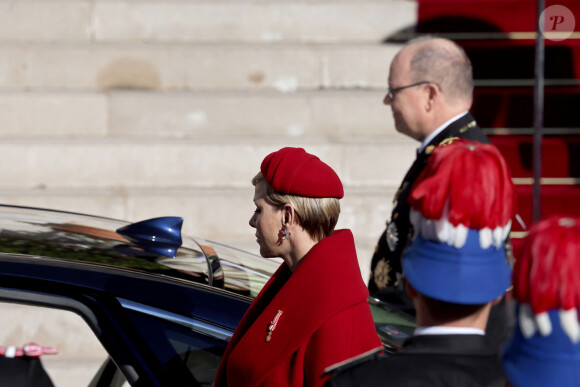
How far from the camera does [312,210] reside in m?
2.27

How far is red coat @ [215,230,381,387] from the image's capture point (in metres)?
2.06

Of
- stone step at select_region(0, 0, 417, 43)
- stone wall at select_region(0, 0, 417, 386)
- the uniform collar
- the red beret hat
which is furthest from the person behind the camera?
stone step at select_region(0, 0, 417, 43)

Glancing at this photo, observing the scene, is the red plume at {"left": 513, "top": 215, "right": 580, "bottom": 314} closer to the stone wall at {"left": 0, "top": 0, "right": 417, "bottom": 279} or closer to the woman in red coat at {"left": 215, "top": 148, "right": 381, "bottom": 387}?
the woman in red coat at {"left": 215, "top": 148, "right": 381, "bottom": 387}

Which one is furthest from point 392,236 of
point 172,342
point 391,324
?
point 172,342

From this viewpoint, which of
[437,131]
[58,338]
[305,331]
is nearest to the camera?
[305,331]

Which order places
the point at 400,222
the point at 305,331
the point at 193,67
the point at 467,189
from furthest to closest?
the point at 193,67 → the point at 400,222 → the point at 305,331 → the point at 467,189

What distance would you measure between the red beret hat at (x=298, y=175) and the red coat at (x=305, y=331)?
170 millimetres

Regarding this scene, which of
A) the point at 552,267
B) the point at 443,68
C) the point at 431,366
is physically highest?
the point at 443,68

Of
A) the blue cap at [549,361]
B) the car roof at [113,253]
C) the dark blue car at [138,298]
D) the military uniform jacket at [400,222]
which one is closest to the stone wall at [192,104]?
the military uniform jacket at [400,222]

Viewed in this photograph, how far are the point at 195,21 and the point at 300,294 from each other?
14.7 ft

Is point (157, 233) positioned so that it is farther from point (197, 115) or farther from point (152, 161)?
Result: point (197, 115)

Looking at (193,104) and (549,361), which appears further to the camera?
(193,104)

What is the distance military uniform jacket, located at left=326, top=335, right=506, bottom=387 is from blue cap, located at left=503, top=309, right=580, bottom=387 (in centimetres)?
24

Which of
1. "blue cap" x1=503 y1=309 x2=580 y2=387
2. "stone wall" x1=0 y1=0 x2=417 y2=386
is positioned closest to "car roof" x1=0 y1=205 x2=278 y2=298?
"blue cap" x1=503 y1=309 x2=580 y2=387
